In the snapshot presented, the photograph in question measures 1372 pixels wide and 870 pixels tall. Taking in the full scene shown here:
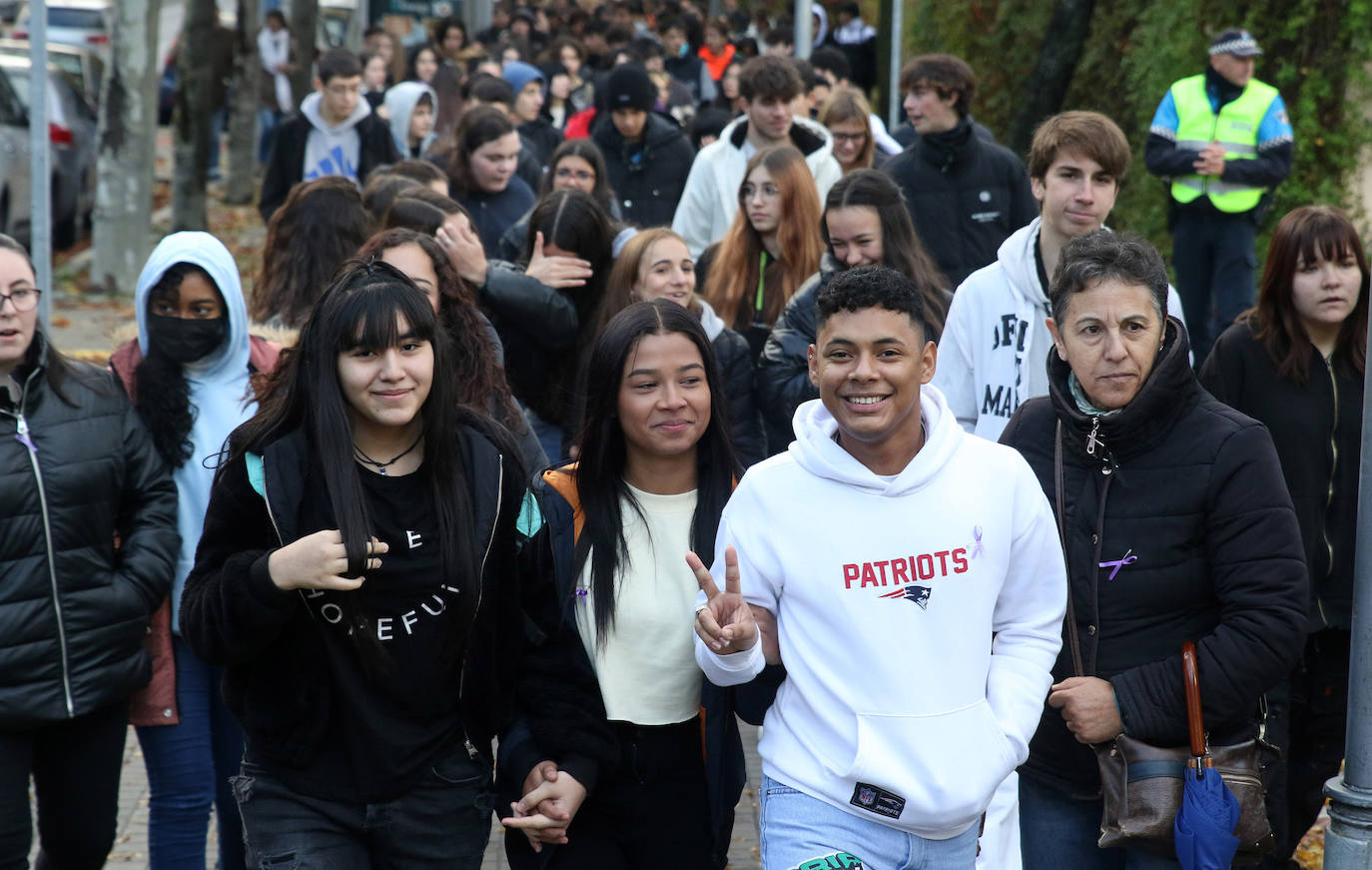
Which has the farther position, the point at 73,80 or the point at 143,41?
the point at 73,80

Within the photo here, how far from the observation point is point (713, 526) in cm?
400

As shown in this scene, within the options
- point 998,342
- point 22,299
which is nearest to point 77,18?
point 22,299

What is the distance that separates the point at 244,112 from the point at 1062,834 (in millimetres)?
18747

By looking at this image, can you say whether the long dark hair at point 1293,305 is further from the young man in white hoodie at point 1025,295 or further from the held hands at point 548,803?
the held hands at point 548,803

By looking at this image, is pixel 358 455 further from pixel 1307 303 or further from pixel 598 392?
pixel 1307 303

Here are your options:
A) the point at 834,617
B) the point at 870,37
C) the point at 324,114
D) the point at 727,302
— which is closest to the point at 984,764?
the point at 834,617

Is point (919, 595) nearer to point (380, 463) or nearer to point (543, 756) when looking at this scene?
point (543, 756)

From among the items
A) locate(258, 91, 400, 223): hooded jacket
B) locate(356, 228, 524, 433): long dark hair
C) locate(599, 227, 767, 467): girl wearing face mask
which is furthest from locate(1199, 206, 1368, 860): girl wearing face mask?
locate(258, 91, 400, 223): hooded jacket

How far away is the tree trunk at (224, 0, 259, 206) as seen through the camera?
68.9 feet

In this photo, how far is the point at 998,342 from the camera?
550 centimetres

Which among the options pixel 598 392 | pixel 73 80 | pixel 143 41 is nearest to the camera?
pixel 598 392

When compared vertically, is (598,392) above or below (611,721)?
above

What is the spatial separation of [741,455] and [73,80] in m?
18.0

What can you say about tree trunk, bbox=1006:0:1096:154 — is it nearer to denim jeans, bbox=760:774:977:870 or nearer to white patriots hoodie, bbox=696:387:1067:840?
white patriots hoodie, bbox=696:387:1067:840
